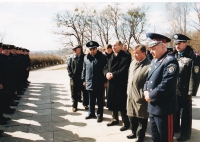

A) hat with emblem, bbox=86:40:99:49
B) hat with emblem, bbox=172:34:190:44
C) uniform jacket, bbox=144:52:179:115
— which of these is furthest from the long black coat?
uniform jacket, bbox=144:52:179:115

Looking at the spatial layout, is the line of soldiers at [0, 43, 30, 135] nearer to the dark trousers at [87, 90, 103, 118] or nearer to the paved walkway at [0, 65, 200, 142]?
the paved walkway at [0, 65, 200, 142]

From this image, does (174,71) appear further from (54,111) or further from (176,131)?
(54,111)

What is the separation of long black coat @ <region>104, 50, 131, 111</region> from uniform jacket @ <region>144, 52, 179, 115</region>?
1.36 metres

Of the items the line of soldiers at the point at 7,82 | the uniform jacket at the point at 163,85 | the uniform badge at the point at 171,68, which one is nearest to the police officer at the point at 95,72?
the line of soldiers at the point at 7,82

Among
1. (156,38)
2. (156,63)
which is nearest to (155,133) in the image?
(156,63)

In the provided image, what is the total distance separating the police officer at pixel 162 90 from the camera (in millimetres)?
2590

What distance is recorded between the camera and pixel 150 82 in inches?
112

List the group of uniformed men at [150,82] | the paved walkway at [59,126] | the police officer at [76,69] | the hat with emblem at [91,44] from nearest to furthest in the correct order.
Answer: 1. the group of uniformed men at [150,82]
2. the paved walkway at [59,126]
3. the hat with emblem at [91,44]
4. the police officer at [76,69]

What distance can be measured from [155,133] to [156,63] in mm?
1003

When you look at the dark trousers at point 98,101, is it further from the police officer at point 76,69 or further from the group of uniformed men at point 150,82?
the police officer at point 76,69

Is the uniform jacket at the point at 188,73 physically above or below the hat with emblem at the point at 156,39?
below

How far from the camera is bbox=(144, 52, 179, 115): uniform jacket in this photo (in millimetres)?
2580

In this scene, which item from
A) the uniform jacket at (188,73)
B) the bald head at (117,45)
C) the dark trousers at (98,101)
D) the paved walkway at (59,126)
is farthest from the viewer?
the dark trousers at (98,101)

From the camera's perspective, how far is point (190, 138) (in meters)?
3.83
